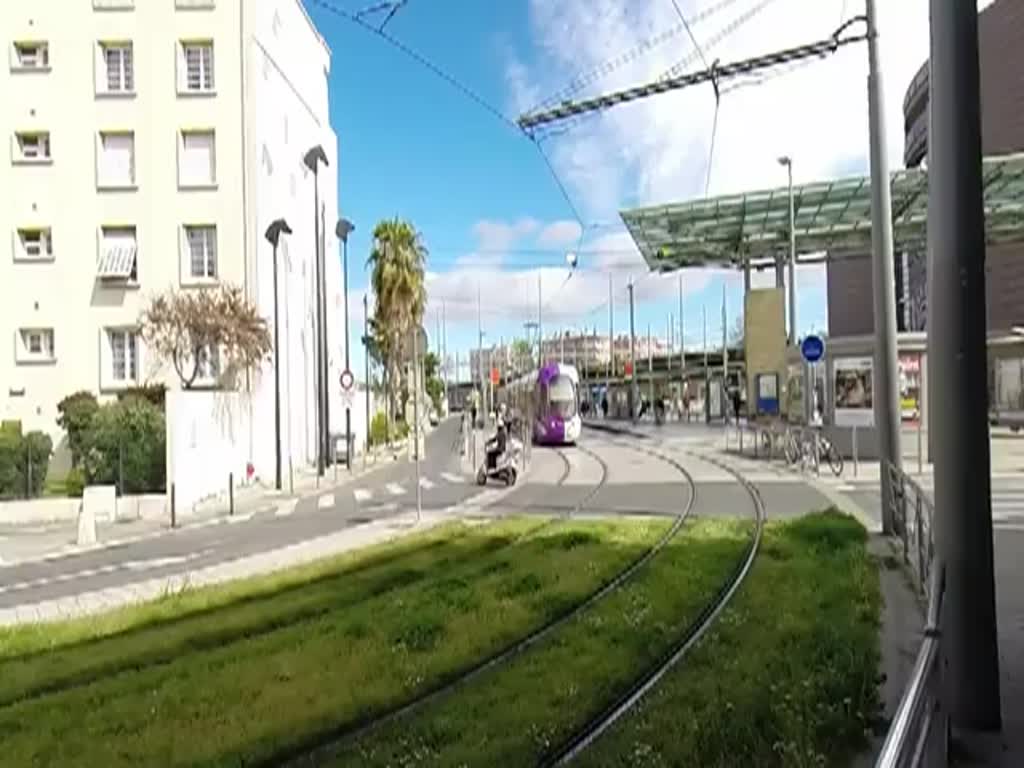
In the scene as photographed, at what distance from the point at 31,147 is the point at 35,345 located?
22.1 ft

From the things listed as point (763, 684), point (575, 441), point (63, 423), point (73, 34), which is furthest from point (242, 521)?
point (575, 441)

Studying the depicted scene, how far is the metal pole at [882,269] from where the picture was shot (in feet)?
48.2

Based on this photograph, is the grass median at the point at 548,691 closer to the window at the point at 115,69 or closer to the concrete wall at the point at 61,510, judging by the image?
the concrete wall at the point at 61,510

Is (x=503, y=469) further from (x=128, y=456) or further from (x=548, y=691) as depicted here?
(x=548, y=691)

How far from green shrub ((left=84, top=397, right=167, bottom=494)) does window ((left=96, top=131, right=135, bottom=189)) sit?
12687 millimetres

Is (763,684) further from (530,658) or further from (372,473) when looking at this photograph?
(372,473)

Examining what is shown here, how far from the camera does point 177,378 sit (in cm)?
3275

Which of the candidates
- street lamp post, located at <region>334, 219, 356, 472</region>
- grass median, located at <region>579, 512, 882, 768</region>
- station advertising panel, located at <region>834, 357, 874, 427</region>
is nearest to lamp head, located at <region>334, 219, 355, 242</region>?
street lamp post, located at <region>334, 219, 356, 472</region>

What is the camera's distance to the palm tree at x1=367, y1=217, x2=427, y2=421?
2116 inches

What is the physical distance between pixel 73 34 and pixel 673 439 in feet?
92.3

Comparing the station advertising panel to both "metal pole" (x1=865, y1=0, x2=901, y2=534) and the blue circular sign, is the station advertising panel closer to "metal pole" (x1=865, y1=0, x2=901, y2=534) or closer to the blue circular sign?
the blue circular sign

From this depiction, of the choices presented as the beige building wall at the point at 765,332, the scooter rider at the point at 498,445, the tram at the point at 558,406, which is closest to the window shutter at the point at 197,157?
the scooter rider at the point at 498,445

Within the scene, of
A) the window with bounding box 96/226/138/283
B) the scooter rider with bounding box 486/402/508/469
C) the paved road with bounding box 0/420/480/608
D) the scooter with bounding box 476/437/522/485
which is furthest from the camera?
the window with bounding box 96/226/138/283

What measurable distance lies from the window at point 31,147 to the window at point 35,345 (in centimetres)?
573
